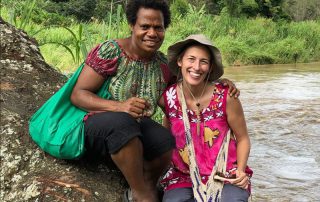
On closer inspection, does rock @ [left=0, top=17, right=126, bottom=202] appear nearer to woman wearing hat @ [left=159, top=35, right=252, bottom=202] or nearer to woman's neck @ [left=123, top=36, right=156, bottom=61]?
woman wearing hat @ [left=159, top=35, right=252, bottom=202]

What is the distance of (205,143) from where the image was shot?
7.31 feet

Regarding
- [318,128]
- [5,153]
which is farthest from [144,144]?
[318,128]

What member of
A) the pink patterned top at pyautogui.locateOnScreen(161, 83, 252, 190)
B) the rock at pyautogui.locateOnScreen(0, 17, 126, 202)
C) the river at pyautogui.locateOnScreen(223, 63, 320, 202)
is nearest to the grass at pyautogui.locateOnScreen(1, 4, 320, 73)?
the river at pyautogui.locateOnScreen(223, 63, 320, 202)

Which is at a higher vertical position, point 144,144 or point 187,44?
point 187,44

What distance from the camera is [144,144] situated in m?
2.12

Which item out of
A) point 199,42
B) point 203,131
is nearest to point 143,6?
point 199,42

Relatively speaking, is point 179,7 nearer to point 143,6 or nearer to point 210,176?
point 143,6

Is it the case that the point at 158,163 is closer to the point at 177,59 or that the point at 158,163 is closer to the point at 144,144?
the point at 144,144

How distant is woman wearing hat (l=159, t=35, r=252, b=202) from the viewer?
2129mm

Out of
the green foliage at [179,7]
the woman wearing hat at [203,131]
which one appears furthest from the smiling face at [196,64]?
the green foliage at [179,7]

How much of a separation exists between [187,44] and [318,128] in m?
4.53

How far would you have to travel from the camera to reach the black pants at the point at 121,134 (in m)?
1.94

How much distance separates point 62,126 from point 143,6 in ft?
2.22

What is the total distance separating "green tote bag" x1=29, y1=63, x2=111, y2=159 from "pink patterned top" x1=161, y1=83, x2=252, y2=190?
1.43ft
